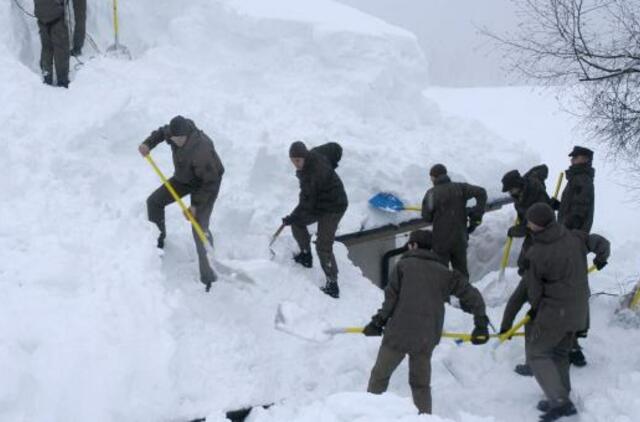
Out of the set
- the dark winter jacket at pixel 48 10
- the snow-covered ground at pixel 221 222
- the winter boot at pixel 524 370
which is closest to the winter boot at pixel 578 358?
the snow-covered ground at pixel 221 222

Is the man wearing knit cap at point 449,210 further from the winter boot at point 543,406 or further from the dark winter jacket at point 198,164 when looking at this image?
the dark winter jacket at point 198,164

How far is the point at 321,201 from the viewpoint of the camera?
6.44 m

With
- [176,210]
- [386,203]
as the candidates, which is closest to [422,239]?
[176,210]

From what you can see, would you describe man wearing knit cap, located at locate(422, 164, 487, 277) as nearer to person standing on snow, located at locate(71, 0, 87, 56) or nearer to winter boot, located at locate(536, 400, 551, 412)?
winter boot, located at locate(536, 400, 551, 412)

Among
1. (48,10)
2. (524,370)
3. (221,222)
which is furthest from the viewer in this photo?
(48,10)

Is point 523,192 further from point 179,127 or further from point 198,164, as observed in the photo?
point 179,127

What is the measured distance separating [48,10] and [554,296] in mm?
6508

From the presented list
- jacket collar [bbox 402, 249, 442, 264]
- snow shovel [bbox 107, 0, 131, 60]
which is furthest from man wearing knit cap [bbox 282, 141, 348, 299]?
snow shovel [bbox 107, 0, 131, 60]

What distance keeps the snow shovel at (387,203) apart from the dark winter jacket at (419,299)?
3.46m

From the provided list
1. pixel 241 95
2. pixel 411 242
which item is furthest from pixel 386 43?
pixel 411 242

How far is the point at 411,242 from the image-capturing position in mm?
4734

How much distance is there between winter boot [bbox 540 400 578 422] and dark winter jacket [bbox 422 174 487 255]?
2104mm

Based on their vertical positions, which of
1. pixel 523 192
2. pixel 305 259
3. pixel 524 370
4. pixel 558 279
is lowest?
pixel 524 370

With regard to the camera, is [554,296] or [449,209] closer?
[554,296]
